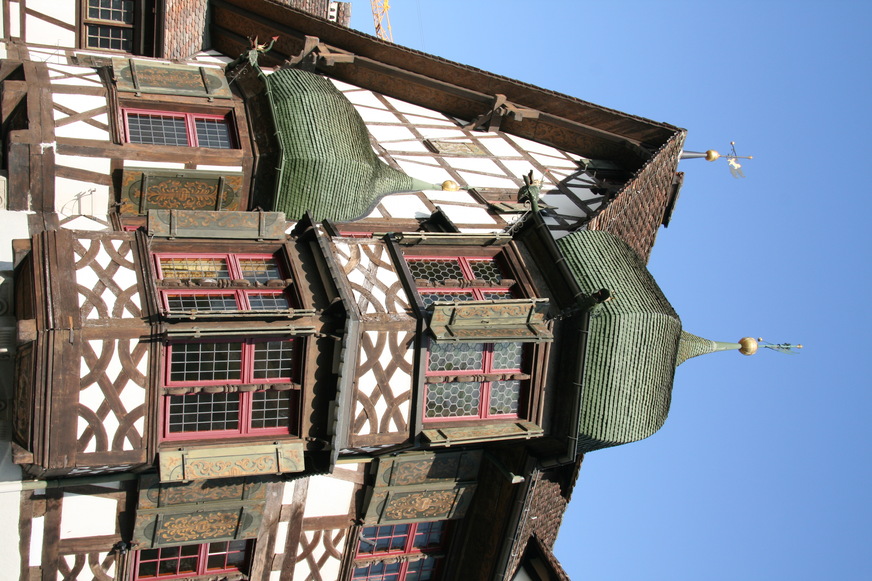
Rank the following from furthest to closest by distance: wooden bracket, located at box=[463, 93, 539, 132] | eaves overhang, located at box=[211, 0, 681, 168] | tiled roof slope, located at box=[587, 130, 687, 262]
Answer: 1. wooden bracket, located at box=[463, 93, 539, 132]
2. eaves overhang, located at box=[211, 0, 681, 168]
3. tiled roof slope, located at box=[587, 130, 687, 262]

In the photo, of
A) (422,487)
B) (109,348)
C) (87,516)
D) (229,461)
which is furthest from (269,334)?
(422,487)

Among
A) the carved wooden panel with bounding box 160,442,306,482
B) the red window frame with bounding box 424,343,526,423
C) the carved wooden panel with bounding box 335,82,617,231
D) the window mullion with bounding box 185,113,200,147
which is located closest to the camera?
the carved wooden panel with bounding box 160,442,306,482

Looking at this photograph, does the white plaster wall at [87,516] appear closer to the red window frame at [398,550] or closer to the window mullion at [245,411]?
the window mullion at [245,411]

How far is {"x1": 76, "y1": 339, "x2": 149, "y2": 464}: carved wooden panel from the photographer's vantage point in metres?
11.4

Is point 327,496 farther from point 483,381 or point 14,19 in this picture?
point 14,19

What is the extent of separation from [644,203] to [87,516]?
11.1m

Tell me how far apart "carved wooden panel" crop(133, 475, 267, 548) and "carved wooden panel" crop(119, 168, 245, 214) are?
394 cm

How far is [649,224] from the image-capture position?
18.9m

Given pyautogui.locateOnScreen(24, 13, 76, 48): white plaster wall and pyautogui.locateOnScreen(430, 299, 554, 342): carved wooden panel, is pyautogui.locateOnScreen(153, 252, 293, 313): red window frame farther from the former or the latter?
pyautogui.locateOnScreen(24, 13, 76, 48): white plaster wall

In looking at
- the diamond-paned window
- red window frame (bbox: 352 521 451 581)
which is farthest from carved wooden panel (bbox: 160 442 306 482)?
the diamond-paned window

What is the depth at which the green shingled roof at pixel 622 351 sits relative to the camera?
14195 millimetres

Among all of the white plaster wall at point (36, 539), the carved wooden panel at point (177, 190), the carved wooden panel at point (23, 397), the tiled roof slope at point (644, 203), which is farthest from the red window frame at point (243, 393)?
the tiled roof slope at point (644, 203)

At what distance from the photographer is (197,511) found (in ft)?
44.7

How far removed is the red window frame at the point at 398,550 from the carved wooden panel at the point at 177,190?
5.71m
